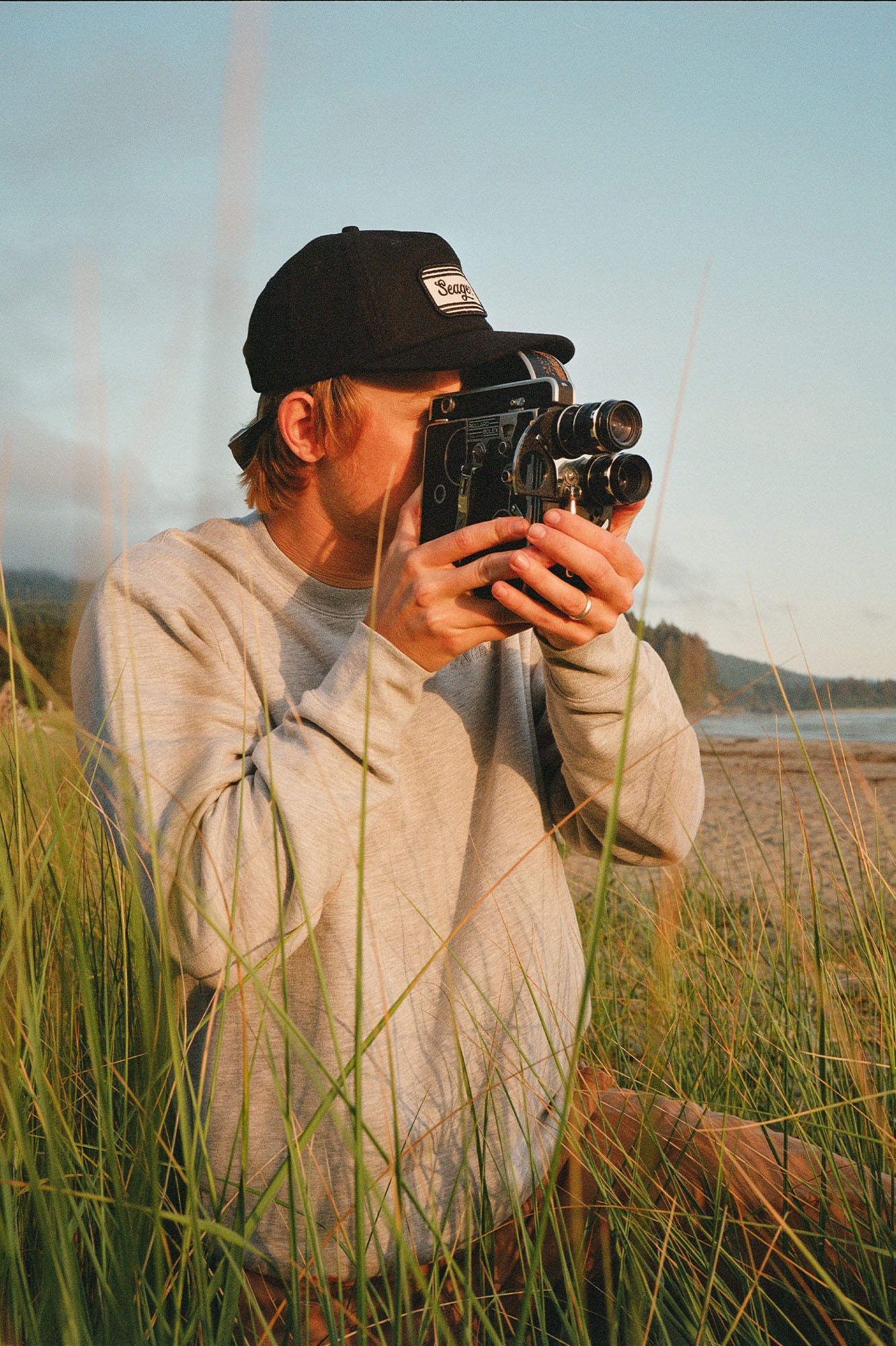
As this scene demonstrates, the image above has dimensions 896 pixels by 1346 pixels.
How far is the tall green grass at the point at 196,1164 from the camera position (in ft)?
2.36

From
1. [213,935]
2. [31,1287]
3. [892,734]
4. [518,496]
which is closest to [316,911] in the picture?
[213,935]

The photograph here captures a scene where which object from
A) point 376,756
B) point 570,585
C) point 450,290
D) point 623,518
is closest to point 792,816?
point 623,518

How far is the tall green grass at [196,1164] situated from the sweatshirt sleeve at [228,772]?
2.6 inches

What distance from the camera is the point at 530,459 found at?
52.7 inches

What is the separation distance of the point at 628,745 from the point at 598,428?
16.8 inches

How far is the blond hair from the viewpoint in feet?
4.88

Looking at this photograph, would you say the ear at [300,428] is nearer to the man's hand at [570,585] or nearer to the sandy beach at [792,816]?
the man's hand at [570,585]

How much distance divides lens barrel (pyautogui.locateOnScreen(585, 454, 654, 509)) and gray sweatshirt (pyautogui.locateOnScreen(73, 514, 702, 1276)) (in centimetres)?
19

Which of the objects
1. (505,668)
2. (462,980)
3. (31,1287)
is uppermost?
(505,668)

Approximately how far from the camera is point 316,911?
1.07 metres

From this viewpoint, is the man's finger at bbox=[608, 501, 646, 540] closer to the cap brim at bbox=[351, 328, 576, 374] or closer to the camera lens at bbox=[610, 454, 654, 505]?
the camera lens at bbox=[610, 454, 654, 505]

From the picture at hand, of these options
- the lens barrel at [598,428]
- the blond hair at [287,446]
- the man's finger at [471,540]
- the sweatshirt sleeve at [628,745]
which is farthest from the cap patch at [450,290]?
the sweatshirt sleeve at [628,745]

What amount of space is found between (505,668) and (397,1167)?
3.26 ft

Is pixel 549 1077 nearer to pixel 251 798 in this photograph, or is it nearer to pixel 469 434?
pixel 251 798
